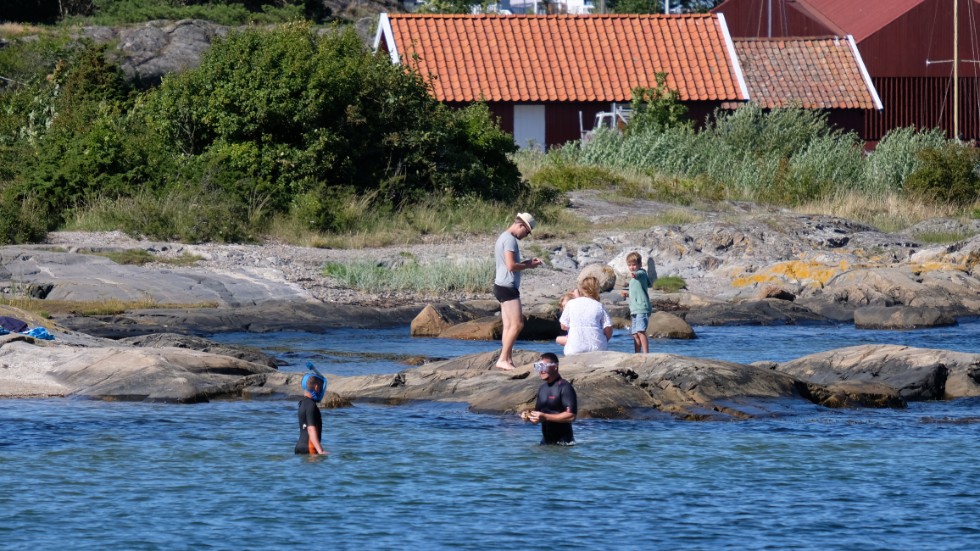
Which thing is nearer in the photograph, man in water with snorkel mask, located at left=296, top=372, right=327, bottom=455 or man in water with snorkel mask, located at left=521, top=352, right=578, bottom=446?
man in water with snorkel mask, located at left=296, top=372, right=327, bottom=455

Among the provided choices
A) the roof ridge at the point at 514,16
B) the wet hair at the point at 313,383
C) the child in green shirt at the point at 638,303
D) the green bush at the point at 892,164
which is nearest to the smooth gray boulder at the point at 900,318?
the child in green shirt at the point at 638,303

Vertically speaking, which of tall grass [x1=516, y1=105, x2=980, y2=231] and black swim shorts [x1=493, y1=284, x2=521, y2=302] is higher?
tall grass [x1=516, y1=105, x2=980, y2=231]

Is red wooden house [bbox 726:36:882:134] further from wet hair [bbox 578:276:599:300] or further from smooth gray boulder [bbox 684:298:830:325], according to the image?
wet hair [bbox 578:276:599:300]

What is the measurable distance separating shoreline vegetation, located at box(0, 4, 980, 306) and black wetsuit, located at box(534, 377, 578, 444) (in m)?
12.8

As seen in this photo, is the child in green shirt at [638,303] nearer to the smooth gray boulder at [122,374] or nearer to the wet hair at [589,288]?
the wet hair at [589,288]

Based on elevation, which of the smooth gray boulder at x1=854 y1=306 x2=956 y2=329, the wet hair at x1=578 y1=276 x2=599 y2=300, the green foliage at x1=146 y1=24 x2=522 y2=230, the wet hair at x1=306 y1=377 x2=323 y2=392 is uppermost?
the green foliage at x1=146 y1=24 x2=522 y2=230

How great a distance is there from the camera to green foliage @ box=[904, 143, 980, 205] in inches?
1417

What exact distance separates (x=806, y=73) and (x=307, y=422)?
35.7m

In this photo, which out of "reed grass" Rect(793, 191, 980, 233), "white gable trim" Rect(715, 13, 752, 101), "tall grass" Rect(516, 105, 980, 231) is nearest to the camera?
"reed grass" Rect(793, 191, 980, 233)

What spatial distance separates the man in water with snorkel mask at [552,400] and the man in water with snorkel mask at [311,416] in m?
1.87

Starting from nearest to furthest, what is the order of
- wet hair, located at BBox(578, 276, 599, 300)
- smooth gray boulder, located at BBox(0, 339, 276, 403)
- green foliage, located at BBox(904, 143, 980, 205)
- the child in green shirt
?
1. wet hair, located at BBox(578, 276, 599, 300)
2. smooth gray boulder, located at BBox(0, 339, 276, 403)
3. the child in green shirt
4. green foliage, located at BBox(904, 143, 980, 205)

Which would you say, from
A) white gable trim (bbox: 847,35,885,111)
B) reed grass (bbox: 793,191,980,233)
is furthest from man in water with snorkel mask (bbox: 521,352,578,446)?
white gable trim (bbox: 847,35,885,111)

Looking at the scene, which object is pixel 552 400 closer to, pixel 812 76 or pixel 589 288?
pixel 589 288

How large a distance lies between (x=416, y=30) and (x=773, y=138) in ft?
37.1
